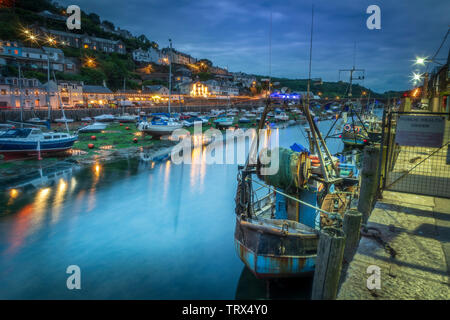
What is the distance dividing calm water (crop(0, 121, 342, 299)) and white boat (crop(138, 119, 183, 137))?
1676 cm

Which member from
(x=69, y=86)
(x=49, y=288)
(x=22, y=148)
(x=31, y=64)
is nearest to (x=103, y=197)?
(x=49, y=288)

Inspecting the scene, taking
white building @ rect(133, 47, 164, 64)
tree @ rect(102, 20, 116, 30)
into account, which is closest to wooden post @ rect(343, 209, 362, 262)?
white building @ rect(133, 47, 164, 64)

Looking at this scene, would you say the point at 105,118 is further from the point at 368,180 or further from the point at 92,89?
the point at 368,180

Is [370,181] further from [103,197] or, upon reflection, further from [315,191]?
[103,197]

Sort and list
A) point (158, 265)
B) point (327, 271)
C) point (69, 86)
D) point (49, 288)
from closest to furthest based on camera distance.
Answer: point (327, 271) < point (49, 288) < point (158, 265) < point (69, 86)

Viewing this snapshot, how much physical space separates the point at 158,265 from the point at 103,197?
8.38 meters

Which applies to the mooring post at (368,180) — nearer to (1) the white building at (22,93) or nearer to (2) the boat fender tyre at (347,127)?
(2) the boat fender tyre at (347,127)

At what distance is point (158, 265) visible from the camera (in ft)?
32.5

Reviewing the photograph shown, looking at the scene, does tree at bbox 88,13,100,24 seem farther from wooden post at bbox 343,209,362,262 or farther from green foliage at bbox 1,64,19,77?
wooden post at bbox 343,209,362,262

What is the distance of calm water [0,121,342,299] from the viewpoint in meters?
8.60

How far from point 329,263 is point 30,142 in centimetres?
2620

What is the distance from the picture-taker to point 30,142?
22.8 m

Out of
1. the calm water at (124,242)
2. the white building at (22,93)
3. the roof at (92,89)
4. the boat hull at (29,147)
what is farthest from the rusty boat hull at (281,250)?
the roof at (92,89)

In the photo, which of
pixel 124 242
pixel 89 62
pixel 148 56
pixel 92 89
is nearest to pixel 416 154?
pixel 124 242
